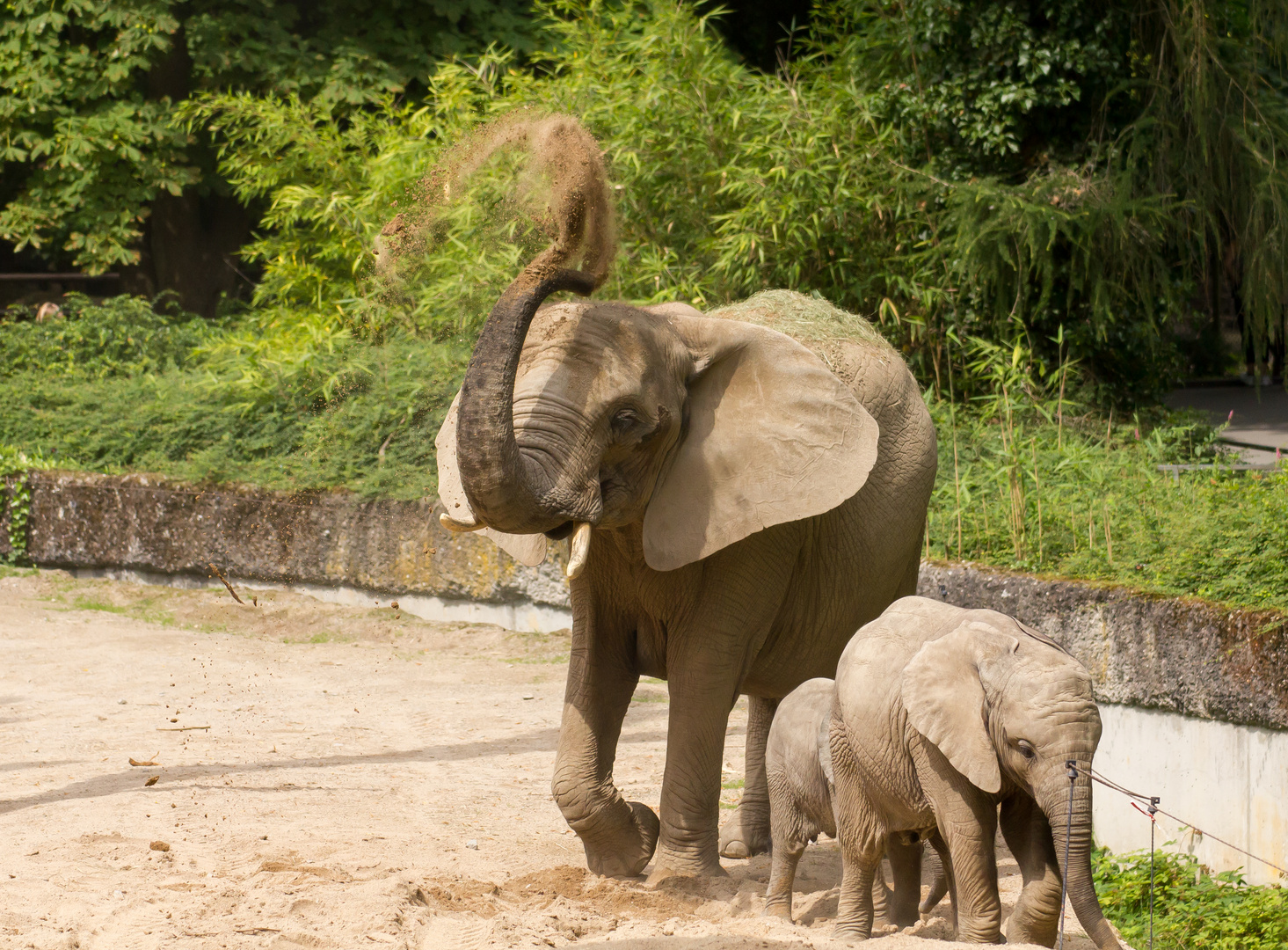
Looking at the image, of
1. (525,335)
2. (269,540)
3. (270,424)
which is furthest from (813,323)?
(270,424)

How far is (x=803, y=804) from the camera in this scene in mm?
5059

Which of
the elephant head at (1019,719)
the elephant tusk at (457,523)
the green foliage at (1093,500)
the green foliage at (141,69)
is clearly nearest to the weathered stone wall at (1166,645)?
the green foliage at (1093,500)

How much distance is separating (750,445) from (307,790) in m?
3.17

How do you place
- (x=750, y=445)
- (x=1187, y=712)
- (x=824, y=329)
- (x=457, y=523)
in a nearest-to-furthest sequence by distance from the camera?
(x=457, y=523)
(x=750, y=445)
(x=824, y=329)
(x=1187, y=712)

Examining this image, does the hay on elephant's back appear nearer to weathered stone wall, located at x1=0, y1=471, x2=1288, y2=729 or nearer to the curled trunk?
the curled trunk

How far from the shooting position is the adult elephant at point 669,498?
4512 mm

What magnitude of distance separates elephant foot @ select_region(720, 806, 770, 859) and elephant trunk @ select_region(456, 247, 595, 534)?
2.36 metres

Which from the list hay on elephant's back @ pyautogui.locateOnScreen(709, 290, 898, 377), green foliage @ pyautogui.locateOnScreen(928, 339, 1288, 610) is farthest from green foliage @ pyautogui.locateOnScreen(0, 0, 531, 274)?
hay on elephant's back @ pyautogui.locateOnScreen(709, 290, 898, 377)

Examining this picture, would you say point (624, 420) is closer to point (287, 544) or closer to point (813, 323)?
point (813, 323)

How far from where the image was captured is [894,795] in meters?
4.47

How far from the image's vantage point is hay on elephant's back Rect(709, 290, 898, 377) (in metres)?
6.02

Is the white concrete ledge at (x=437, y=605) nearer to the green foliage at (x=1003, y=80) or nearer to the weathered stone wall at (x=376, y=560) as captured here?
the weathered stone wall at (x=376, y=560)

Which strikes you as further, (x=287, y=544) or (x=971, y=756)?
(x=287, y=544)

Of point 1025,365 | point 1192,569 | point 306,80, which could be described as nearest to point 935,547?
point 1192,569
